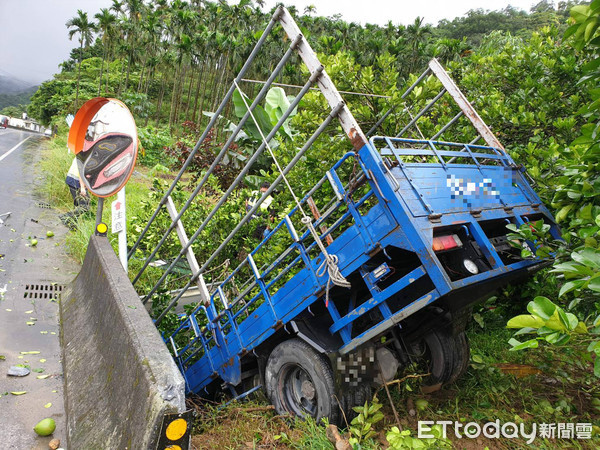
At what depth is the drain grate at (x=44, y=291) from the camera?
4.63 m

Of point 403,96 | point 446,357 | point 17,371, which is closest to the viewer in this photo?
point 17,371

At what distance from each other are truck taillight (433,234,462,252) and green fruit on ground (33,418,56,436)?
283cm

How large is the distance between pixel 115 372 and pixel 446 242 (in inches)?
98.3

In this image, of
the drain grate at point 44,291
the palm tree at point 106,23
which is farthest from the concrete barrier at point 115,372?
the palm tree at point 106,23

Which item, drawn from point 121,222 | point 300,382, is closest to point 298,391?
point 300,382

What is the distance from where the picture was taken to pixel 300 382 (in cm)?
378

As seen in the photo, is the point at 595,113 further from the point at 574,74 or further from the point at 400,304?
the point at 574,74

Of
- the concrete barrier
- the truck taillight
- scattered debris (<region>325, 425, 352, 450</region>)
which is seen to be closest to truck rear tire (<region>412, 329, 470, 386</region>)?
the truck taillight

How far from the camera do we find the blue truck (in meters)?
3.00

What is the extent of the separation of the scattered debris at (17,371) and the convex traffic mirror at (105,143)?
6.38 ft

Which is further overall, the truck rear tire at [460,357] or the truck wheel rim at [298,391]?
the truck rear tire at [460,357]

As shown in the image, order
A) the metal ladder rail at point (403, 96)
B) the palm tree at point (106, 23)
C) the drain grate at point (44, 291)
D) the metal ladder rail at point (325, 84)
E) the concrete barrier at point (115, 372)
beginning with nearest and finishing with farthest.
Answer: the concrete barrier at point (115, 372), the metal ladder rail at point (325, 84), the drain grate at point (44, 291), the metal ladder rail at point (403, 96), the palm tree at point (106, 23)

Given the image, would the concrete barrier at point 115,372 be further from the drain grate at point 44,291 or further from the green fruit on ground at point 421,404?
the green fruit on ground at point 421,404

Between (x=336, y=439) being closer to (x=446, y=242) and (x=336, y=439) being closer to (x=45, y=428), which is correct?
(x=446, y=242)
